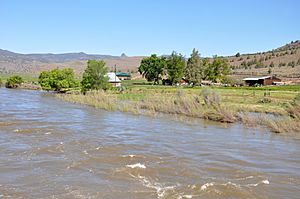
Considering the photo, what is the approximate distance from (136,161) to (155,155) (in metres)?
1.47

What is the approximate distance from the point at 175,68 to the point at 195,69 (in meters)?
5.67

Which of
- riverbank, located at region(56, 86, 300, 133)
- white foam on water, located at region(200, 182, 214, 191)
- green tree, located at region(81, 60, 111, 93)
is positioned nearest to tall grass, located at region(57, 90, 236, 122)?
riverbank, located at region(56, 86, 300, 133)

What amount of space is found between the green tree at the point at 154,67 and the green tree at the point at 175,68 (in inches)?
215

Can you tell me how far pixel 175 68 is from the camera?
273 feet

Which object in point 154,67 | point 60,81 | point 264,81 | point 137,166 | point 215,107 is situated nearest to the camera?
point 137,166

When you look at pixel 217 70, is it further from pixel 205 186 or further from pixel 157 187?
pixel 157 187

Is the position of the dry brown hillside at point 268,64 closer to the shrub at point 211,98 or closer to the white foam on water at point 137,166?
the shrub at point 211,98

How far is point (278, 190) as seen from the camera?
40.0ft

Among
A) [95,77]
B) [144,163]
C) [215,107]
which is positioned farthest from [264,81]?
[144,163]

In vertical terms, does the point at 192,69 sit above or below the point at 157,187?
above

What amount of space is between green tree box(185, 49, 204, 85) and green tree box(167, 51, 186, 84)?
8.25 ft

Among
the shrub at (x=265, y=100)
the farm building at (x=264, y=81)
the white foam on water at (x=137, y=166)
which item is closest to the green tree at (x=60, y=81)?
the farm building at (x=264, y=81)

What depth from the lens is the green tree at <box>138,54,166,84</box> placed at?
91.0 m

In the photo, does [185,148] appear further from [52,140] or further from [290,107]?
[290,107]
